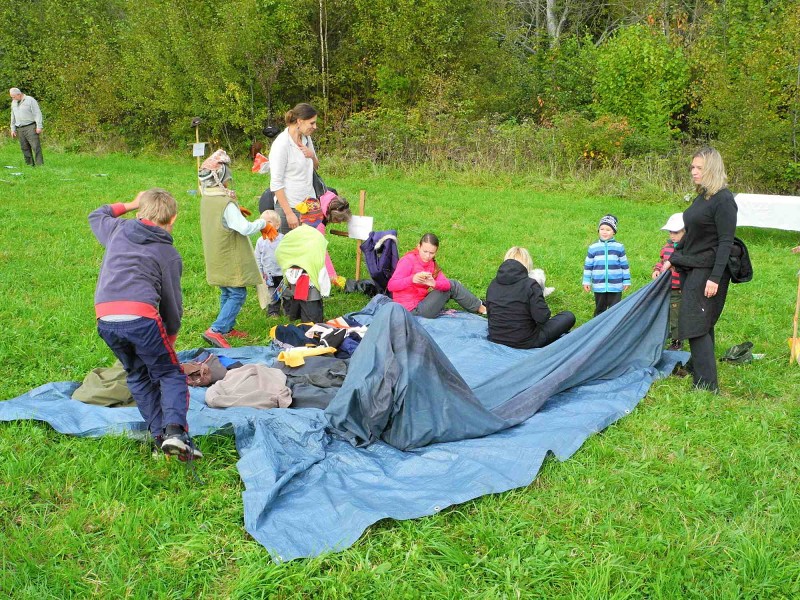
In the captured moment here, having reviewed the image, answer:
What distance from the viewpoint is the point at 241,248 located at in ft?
21.8

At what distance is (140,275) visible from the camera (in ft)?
13.1

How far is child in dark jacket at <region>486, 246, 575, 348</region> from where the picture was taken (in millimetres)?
6422

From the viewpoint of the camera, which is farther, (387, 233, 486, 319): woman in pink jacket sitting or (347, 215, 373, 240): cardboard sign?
(347, 215, 373, 240): cardboard sign

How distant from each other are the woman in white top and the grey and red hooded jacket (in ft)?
10.3

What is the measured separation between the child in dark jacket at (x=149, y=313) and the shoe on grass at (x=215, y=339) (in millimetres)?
2267

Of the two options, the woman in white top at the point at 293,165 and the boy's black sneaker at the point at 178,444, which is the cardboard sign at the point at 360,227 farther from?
the boy's black sneaker at the point at 178,444

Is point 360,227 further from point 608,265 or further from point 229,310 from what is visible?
point 608,265

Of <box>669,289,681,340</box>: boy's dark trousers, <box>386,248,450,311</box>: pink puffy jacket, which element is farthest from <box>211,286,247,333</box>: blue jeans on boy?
<box>669,289,681,340</box>: boy's dark trousers

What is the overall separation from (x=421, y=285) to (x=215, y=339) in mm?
2243

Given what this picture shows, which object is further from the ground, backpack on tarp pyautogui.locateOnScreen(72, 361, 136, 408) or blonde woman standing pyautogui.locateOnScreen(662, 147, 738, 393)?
blonde woman standing pyautogui.locateOnScreen(662, 147, 738, 393)

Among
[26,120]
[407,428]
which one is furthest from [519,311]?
[26,120]

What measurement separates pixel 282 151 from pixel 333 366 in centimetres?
272

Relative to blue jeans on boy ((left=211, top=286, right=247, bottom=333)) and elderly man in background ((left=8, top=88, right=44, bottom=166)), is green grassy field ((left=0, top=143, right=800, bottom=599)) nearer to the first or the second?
blue jeans on boy ((left=211, top=286, right=247, bottom=333))

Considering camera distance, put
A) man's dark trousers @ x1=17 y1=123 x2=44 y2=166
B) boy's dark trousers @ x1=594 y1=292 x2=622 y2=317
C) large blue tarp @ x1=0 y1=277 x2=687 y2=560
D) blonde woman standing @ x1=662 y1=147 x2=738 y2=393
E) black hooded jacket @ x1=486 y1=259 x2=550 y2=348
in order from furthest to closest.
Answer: man's dark trousers @ x1=17 y1=123 x2=44 y2=166 < boy's dark trousers @ x1=594 y1=292 x2=622 y2=317 < black hooded jacket @ x1=486 y1=259 x2=550 y2=348 < blonde woman standing @ x1=662 y1=147 x2=738 y2=393 < large blue tarp @ x1=0 y1=277 x2=687 y2=560
